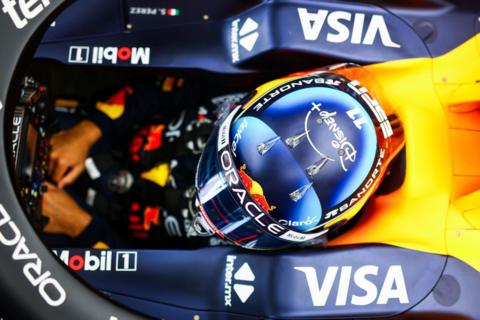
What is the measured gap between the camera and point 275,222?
43.1 inches

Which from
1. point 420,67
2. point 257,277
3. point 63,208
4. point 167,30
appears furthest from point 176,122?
point 420,67

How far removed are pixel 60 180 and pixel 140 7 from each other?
44cm

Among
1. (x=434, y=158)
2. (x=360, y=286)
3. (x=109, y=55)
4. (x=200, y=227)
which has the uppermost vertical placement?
(x=109, y=55)

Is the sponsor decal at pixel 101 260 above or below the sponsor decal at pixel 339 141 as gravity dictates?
below

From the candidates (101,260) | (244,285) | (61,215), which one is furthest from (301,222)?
(61,215)

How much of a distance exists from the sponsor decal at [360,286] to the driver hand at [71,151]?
0.62 m

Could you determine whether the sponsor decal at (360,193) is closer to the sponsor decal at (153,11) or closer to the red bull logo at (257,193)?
the red bull logo at (257,193)

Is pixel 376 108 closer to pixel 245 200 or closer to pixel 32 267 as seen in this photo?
pixel 245 200

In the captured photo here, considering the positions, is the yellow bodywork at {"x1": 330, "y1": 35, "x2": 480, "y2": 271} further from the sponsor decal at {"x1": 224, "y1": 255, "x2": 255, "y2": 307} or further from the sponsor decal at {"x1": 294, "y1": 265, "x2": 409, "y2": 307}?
the sponsor decal at {"x1": 224, "y1": 255, "x2": 255, "y2": 307}

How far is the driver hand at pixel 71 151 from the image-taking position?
5.04ft

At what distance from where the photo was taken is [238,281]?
4.08ft

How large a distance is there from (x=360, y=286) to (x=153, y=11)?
687mm

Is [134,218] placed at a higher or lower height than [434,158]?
lower

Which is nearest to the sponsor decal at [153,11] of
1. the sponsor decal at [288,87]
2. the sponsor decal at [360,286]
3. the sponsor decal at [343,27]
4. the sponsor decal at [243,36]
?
the sponsor decal at [243,36]
